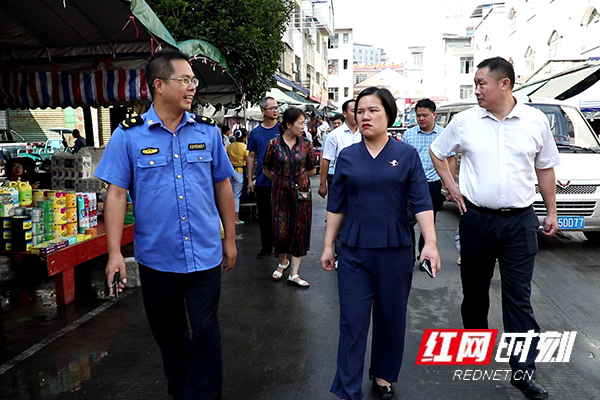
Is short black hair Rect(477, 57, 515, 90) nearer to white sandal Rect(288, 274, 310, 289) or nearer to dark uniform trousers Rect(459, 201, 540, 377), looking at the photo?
dark uniform trousers Rect(459, 201, 540, 377)

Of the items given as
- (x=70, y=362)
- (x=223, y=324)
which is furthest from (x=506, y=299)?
(x=70, y=362)

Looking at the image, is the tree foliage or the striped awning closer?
the striped awning

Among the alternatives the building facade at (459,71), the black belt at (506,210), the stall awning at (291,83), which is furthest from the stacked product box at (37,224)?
the building facade at (459,71)

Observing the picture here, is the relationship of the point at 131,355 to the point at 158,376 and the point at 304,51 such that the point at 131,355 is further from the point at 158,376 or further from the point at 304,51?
the point at 304,51

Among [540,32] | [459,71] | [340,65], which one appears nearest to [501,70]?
[540,32]

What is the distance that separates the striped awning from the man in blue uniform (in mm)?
4795

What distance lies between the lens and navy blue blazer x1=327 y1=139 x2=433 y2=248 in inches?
114

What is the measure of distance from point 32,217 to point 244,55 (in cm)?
512

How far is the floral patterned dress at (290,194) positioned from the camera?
552cm

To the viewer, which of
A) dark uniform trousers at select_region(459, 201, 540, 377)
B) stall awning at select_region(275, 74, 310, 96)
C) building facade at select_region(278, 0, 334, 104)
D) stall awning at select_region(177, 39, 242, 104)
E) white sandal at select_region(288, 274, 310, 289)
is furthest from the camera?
building facade at select_region(278, 0, 334, 104)

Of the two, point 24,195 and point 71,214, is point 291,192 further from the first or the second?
point 24,195

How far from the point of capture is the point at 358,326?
291cm

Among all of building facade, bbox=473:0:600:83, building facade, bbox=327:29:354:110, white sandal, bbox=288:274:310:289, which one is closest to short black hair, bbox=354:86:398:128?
white sandal, bbox=288:274:310:289

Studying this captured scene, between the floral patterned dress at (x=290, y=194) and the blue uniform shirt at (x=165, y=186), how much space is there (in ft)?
9.13
